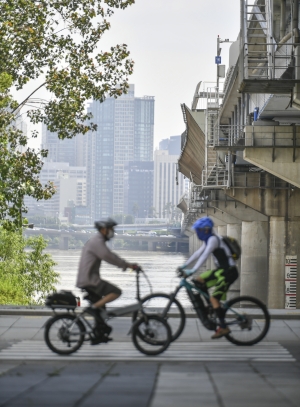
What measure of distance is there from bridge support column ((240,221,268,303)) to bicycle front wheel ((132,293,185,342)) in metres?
47.1

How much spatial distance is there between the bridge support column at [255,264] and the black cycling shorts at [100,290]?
47.8 m

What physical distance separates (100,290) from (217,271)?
1.64 meters

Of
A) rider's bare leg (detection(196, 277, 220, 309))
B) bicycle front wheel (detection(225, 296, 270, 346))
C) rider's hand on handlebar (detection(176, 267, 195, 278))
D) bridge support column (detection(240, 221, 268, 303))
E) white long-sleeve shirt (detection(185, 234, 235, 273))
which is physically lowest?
bridge support column (detection(240, 221, 268, 303))

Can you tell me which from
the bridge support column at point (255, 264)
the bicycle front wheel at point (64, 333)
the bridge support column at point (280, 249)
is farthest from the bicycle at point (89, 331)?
the bridge support column at point (255, 264)

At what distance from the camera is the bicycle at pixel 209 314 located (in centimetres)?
1166

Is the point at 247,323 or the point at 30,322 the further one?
the point at 30,322

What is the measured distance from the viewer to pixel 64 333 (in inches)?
445

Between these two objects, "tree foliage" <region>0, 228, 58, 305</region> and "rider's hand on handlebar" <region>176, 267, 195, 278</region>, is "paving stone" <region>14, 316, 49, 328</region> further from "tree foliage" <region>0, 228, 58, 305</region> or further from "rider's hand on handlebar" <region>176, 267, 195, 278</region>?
"tree foliage" <region>0, 228, 58, 305</region>

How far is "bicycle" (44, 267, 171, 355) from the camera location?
37.2 feet

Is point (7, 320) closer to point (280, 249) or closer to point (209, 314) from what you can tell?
point (209, 314)

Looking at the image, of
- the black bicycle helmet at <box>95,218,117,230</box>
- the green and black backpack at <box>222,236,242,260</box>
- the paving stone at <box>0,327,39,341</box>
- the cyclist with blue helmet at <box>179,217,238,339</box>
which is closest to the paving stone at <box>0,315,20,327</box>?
the paving stone at <box>0,327,39,341</box>

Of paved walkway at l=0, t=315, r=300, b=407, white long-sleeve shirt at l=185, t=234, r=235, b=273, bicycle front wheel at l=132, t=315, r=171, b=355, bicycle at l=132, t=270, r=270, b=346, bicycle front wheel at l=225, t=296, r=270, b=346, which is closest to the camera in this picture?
Answer: paved walkway at l=0, t=315, r=300, b=407

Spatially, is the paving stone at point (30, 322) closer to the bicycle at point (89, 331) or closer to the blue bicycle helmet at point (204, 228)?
the bicycle at point (89, 331)

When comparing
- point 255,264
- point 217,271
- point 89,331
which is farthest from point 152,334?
point 255,264
